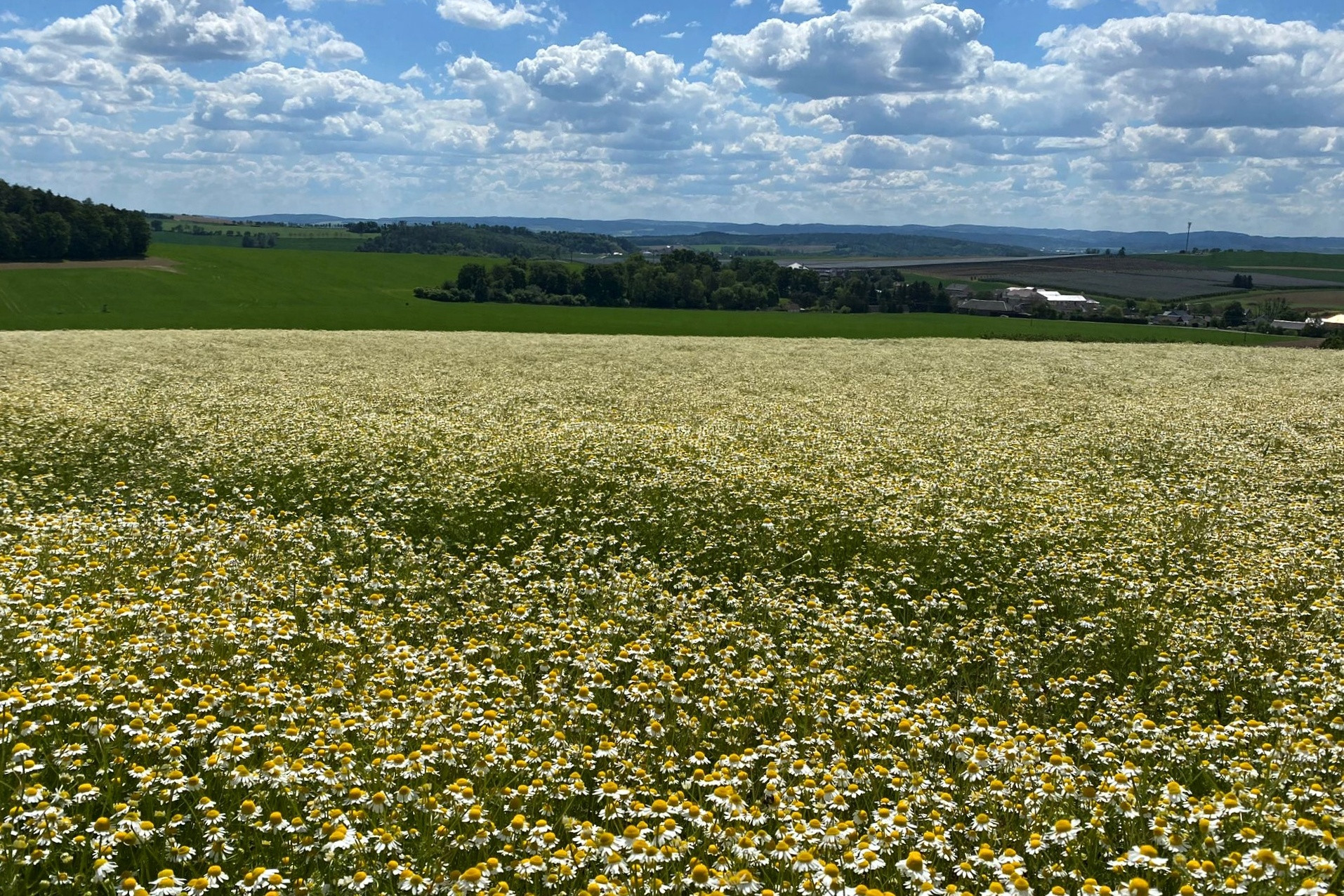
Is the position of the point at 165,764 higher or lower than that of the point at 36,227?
lower

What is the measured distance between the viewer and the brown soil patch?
90.2 meters

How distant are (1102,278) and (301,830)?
16505 cm

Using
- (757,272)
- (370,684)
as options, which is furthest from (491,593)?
(757,272)

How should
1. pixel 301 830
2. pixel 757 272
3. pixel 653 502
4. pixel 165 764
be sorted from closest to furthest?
pixel 301 830 < pixel 165 764 < pixel 653 502 < pixel 757 272

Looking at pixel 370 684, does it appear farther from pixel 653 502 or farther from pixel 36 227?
pixel 36 227

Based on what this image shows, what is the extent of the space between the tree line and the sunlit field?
324ft

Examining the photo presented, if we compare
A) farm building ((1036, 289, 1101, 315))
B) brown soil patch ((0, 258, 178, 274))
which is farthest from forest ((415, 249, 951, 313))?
brown soil patch ((0, 258, 178, 274))

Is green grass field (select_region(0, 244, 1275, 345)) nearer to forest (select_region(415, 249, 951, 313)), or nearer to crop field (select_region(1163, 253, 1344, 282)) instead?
forest (select_region(415, 249, 951, 313))

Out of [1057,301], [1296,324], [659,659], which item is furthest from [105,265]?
[1296,324]

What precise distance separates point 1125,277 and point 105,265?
494 feet

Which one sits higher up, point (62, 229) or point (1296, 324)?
point (62, 229)

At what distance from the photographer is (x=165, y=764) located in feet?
19.2

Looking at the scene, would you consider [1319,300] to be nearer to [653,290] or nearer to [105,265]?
[653,290]

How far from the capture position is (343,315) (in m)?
74.1
